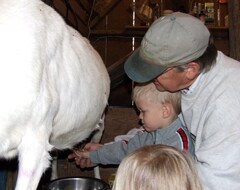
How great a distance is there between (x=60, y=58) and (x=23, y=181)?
0.61 m

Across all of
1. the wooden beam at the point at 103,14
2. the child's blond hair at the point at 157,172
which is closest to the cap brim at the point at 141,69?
the child's blond hair at the point at 157,172

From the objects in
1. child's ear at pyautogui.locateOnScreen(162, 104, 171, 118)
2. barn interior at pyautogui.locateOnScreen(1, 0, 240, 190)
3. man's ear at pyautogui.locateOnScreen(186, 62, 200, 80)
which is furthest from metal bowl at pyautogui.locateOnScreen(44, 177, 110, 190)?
man's ear at pyautogui.locateOnScreen(186, 62, 200, 80)

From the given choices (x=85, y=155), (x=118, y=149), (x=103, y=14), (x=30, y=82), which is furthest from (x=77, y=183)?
(x=103, y=14)

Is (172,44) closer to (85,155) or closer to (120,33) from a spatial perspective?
(85,155)

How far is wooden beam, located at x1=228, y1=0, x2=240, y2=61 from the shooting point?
286cm

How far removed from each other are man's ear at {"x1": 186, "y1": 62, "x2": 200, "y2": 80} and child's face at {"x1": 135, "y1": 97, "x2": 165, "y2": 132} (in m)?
0.42

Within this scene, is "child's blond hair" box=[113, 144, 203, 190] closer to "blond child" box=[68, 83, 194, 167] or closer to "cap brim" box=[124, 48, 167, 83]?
"cap brim" box=[124, 48, 167, 83]

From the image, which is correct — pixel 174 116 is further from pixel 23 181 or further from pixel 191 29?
pixel 23 181

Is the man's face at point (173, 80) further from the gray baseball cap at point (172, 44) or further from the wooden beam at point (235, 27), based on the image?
the wooden beam at point (235, 27)

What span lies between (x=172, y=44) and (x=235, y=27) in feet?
4.00

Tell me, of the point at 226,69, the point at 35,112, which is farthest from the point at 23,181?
the point at 226,69

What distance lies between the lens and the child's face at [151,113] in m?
2.32

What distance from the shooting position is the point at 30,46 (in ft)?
5.57

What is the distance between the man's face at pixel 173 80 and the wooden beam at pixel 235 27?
1031 millimetres
